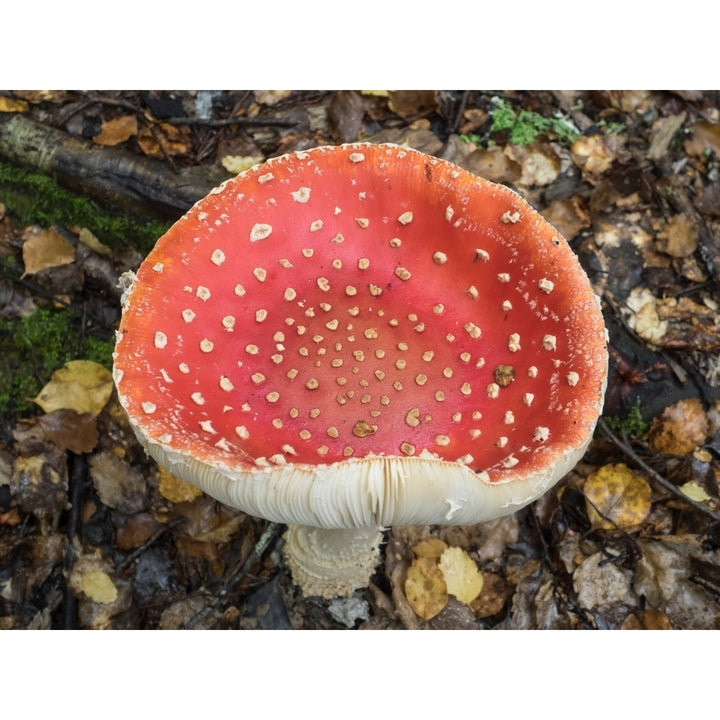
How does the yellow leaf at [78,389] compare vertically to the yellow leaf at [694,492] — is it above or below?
below

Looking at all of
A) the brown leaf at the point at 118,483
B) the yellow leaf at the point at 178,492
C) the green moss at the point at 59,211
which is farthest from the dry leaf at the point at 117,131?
the yellow leaf at the point at 178,492

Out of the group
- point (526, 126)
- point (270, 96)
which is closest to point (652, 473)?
point (526, 126)

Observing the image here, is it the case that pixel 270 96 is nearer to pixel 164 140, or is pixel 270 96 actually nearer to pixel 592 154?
pixel 164 140

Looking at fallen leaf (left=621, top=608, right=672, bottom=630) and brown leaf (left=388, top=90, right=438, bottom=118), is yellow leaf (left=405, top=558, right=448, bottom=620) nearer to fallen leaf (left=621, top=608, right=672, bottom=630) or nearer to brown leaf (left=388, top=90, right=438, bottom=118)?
fallen leaf (left=621, top=608, right=672, bottom=630)

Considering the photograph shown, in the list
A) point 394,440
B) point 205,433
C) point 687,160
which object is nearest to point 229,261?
point 205,433

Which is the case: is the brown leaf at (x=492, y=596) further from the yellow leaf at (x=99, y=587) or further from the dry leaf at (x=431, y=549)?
the yellow leaf at (x=99, y=587)

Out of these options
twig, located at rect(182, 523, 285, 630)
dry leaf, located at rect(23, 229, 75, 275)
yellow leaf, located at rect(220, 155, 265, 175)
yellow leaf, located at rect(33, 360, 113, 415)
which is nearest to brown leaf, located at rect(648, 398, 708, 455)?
twig, located at rect(182, 523, 285, 630)
